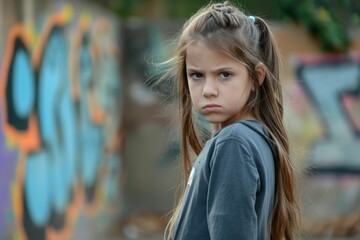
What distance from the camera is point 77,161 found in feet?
25.0

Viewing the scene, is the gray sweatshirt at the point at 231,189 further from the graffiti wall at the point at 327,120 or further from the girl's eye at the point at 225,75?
the graffiti wall at the point at 327,120

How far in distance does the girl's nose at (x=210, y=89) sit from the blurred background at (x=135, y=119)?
14.0 feet

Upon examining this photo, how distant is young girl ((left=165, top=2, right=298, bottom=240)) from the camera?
2168mm

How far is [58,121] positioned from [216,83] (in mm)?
4792

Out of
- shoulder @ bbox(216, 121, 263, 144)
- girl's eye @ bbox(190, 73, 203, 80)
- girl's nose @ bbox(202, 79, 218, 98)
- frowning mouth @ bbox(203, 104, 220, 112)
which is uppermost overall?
girl's eye @ bbox(190, 73, 203, 80)

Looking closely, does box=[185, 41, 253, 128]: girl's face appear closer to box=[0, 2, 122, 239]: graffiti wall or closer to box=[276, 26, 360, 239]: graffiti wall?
box=[0, 2, 122, 239]: graffiti wall

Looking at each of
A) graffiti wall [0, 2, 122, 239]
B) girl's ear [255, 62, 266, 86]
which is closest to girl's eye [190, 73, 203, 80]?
girl's ear [255, 62, 266, 86]

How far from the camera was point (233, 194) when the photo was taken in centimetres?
216

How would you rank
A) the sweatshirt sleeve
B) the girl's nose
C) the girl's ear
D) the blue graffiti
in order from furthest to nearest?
the blue graffiti → the girl's ear → the girl's nose → the sweatshirt sleeve

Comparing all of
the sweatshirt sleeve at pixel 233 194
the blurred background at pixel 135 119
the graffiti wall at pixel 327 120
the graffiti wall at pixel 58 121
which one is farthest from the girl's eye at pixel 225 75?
the graffiti wall at pixel 327 120

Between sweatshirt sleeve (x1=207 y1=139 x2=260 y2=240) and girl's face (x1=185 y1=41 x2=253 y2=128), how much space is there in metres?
0.16

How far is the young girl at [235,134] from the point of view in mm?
2168

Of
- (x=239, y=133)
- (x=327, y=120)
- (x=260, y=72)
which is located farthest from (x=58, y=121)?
(x=239, y=133)

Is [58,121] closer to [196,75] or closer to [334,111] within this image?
[334,111]
